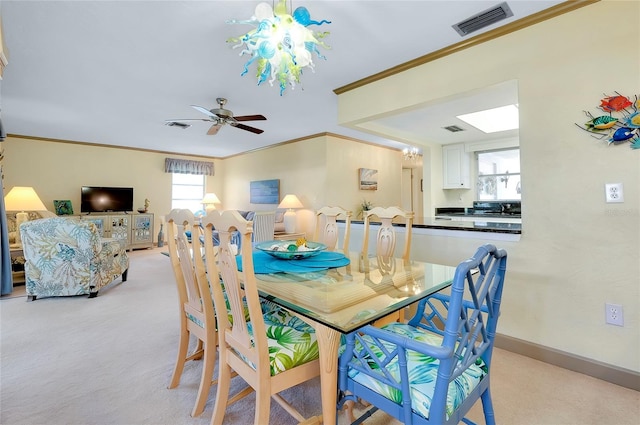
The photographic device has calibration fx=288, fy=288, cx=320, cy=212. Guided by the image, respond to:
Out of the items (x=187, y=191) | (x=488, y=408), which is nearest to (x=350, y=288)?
(x=488, y=408)

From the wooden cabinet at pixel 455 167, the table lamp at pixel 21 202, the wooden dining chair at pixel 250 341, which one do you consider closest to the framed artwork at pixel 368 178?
the wooden cabinet at pixel 455 167

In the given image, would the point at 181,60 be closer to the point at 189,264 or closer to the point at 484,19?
the point at 189,264

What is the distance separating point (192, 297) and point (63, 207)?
5948 millimetres

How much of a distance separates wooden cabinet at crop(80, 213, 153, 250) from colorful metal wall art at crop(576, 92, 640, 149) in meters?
6.92

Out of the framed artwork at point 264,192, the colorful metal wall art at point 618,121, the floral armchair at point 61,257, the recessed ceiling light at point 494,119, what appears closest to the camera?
the colorful metal wall art at point 618,121

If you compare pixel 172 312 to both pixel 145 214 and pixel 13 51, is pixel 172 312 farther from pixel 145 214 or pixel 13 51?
pixel 145 214

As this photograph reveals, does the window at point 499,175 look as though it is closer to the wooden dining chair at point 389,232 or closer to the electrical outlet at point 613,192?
the electrical outlet at point 613,192

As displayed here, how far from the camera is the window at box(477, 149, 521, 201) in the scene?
4.63 m

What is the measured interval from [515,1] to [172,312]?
373 cm

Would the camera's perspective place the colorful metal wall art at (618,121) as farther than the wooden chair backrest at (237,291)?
Yes

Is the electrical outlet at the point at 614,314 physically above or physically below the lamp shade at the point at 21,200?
below

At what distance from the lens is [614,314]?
1.73 m

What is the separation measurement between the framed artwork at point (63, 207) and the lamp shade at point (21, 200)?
5.35 ft

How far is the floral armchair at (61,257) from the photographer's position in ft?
10.0
